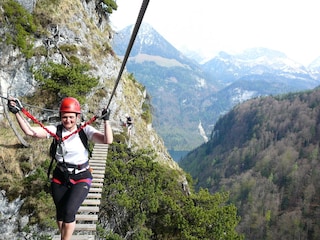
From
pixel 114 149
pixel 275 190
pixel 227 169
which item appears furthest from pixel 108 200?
pixel 227 169

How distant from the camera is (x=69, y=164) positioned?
4109 millimetres

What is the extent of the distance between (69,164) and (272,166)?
5314 inches

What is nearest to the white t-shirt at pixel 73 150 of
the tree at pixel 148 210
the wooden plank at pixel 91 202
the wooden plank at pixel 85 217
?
the wooden plank at pixel 85 217

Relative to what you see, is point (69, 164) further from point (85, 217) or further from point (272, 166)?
point (272, 166)

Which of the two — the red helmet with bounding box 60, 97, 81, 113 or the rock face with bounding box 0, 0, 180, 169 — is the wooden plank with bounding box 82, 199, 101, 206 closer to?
the red helmet with bounding box 60, 97, 81, 113

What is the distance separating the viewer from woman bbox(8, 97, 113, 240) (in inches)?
157

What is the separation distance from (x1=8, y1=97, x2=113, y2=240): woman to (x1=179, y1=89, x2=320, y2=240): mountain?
89958 mm

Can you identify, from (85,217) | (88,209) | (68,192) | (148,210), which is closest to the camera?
(68,192)

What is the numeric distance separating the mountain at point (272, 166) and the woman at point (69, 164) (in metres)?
90.0

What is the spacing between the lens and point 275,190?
108 m

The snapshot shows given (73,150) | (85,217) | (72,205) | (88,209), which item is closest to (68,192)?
(72,205)

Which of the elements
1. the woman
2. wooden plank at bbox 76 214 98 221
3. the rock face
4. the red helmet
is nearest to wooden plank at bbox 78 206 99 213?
wooden plank at bbox 76 214 98 221

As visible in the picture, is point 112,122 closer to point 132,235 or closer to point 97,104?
point 97,104

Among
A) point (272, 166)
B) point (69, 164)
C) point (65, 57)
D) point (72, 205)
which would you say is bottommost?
point (272, 166)
